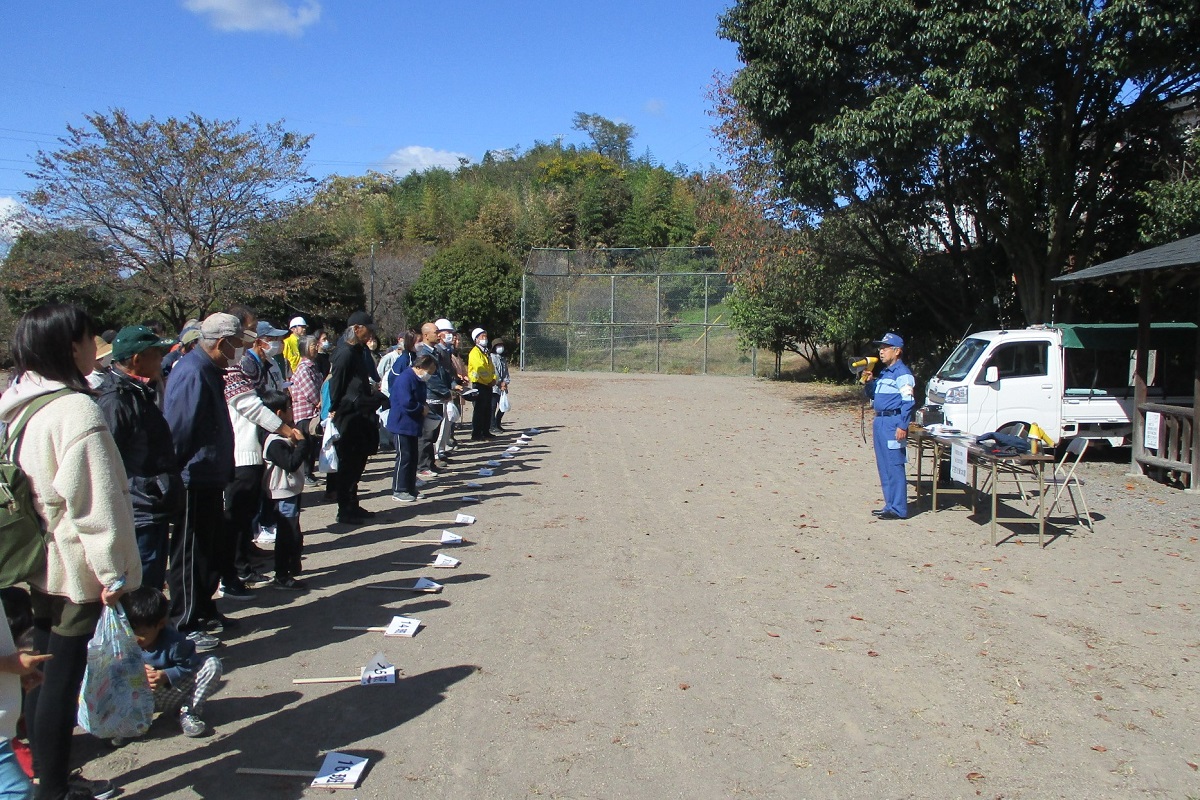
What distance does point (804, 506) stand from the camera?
9.89 metres

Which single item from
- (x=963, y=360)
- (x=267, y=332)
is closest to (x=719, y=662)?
(x=267, y=332)

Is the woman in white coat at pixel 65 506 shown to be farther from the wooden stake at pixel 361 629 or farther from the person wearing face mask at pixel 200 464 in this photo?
the wooden stake at pixel 361 629

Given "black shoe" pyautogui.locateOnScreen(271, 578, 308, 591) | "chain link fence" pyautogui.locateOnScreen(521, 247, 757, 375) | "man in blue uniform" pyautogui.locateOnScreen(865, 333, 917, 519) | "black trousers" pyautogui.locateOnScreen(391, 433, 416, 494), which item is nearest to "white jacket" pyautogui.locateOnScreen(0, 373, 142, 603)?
"black shoe" pyautogui.locateOnScreen(271, 578, 308, 591)

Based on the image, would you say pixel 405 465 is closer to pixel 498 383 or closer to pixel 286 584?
pixel 286 584

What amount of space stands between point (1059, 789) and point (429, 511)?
675 cm

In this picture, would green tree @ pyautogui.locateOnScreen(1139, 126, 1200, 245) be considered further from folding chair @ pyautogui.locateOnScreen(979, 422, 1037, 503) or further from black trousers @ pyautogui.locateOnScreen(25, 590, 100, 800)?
black trousers @ pyautogui.locateOnScreen(25, 590, 100, 800)

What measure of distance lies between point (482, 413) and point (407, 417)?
549cm

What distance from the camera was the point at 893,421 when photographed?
8859mm

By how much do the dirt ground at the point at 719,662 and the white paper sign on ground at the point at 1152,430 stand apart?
2630mm

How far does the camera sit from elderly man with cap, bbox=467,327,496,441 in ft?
47.5

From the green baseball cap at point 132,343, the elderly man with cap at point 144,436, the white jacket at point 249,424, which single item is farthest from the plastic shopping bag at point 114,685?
the white jacket at point 249,424

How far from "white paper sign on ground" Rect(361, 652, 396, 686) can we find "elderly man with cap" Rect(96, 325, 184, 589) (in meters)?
1.24

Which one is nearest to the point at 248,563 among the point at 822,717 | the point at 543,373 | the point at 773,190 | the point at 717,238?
the point at 822,717

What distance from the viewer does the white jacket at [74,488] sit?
325 cm
